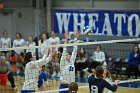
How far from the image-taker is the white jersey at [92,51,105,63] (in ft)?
55.6

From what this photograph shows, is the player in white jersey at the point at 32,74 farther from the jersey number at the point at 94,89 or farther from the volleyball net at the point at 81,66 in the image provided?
the volleyball net at the point at 81,66

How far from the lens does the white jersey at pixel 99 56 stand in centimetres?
1694

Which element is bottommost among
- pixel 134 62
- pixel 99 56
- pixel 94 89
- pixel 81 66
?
pixel 81 66

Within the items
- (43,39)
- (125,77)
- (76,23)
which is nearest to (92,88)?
(125,77)

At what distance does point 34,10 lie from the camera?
909 inches

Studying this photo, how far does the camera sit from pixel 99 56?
1706cm

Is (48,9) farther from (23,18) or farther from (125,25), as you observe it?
(125,25)

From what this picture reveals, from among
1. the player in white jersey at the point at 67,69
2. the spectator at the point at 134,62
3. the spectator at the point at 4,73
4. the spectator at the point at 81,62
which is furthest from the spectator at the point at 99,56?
the player in white jersey at the point at 67,69

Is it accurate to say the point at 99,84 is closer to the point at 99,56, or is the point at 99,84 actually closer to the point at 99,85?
the point at 99,85

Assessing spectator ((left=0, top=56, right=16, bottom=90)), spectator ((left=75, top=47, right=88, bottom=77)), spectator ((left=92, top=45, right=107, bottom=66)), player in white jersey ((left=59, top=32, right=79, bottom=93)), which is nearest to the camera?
player in white jersey ((left=59, top=32, right=79, bottom=93))

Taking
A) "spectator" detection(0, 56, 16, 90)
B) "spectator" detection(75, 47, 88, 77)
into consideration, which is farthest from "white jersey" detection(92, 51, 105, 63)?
"spectator" detection(0, 56, 16, 90)

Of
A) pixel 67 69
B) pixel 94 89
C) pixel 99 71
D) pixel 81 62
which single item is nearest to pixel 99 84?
pixel 94 89

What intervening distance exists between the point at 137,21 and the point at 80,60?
A: 3.21 m

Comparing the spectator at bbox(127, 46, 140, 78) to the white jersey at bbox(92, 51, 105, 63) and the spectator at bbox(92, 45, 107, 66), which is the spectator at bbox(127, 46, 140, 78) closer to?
the spectator at bbox(92, 45, 107, 66)
